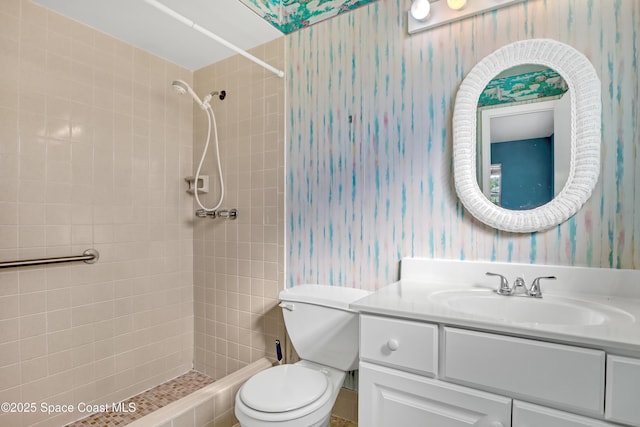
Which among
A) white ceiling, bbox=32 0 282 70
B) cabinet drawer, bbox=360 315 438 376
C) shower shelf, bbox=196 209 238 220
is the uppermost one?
white ceiling, bbox=32 0 282 70

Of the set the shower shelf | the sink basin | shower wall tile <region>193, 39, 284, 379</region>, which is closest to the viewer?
the sink basin

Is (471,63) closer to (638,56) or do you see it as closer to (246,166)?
(638,56)

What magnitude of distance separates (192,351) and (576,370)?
2309 mm

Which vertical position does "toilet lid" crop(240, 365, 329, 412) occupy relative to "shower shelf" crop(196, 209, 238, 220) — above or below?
below

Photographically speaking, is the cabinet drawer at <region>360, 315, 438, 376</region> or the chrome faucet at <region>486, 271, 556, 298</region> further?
the chrome faucet at <region>486, 271, 556, 298</region>

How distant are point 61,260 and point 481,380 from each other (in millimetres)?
1956

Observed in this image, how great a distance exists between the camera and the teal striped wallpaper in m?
1.24

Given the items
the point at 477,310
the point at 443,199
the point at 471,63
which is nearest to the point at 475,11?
the point at 471,63

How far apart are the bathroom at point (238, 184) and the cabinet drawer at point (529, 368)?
558 mm

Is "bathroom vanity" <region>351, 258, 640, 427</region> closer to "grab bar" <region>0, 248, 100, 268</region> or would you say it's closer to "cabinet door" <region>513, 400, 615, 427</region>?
"cabinet door" <region>513, 400, 615, 427</region>

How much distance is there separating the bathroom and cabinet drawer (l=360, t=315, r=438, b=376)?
21.7 inches

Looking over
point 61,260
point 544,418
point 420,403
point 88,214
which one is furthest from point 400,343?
point 88,214

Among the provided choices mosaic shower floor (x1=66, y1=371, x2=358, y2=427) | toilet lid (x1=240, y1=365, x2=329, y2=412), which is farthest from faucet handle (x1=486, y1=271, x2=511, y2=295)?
mosaic shower floor (x1=66, y1=371, x2=358, y2=427)

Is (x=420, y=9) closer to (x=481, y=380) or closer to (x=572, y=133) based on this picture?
(x=572, y=133)
